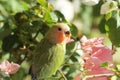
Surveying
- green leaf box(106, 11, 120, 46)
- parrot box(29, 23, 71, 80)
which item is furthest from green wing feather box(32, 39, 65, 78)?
green leaf box(106, 11, 120, 46)

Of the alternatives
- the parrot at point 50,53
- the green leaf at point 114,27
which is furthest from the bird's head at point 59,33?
the green leaf at point 114,27

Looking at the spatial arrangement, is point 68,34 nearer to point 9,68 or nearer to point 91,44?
point 91,44

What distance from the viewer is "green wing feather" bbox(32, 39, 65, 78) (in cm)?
125

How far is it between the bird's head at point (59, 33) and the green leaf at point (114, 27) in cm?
11

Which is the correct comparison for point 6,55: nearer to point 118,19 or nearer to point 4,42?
point 4,42

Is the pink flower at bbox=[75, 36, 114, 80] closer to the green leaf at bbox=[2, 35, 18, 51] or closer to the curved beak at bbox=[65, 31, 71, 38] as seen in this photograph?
the curved beak at bbox=[65, 31, 71, 38]

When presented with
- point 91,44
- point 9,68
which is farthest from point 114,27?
point 9,68

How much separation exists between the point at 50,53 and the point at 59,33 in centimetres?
8

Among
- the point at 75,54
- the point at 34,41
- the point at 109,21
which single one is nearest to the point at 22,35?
the point at 34,41

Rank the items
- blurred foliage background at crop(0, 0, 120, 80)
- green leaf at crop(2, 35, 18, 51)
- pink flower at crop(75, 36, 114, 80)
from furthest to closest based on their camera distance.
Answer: green leaf at crop(2, 35, 18, 51), blurred foliage background at crop(0, 0, 120, 80), pink flower at crop(75, 36, 114, 80)

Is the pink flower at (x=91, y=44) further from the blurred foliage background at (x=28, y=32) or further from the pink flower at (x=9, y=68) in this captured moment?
the pink flower at (x=9, y=68)

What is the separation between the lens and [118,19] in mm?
1328

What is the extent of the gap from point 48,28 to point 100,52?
0.71 ft

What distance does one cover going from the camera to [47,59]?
1261 mm
